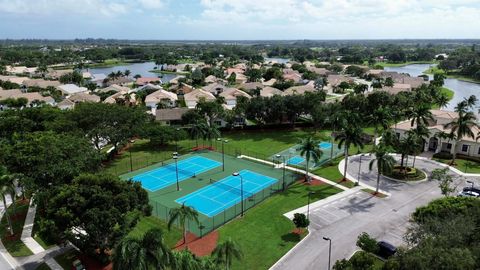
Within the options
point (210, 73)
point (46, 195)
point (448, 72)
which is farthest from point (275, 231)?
point (448, 72)

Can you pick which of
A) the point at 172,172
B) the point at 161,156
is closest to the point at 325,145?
the point at 172,172

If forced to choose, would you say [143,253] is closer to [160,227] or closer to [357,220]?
[160,227]

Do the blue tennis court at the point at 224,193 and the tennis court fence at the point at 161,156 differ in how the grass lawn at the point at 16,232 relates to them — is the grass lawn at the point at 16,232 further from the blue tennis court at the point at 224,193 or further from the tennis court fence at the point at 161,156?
the blue tennis court at the point at 224,193

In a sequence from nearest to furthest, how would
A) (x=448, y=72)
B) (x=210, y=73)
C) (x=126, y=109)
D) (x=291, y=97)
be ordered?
(x=126, y=109)
(x=291, y=97)
(x=210, y=73)
(x=448, y=72)

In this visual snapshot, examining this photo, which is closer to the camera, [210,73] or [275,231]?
[275,231]

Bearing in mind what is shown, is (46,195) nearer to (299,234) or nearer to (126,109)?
(299,234)
